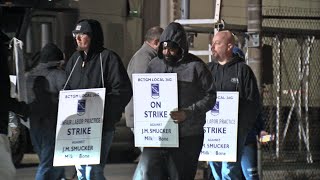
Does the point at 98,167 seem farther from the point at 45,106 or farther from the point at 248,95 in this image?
the point at 248,95

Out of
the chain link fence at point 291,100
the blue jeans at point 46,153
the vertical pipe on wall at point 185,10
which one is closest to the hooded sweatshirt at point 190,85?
the blue jeans at point 46,153

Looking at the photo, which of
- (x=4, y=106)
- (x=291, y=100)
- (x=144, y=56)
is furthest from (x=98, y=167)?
(x=291, y=100)

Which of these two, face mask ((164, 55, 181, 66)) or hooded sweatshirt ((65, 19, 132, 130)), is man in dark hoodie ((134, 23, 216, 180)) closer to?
face mask ((164, 55, 181, 66))

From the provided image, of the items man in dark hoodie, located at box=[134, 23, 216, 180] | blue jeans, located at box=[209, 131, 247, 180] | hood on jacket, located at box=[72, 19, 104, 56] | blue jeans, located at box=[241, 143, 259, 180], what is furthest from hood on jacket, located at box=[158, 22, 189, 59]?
blue jeans, located at box=[241, 143, 259, 180]

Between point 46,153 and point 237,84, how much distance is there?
237 centimetres

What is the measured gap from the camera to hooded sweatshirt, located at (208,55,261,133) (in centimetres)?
734

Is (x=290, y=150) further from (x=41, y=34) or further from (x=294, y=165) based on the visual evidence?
(x=41, y=34)

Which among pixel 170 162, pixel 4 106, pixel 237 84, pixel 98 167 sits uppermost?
pixel 4 106

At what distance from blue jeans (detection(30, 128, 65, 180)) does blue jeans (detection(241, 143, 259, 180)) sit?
215 centimetres

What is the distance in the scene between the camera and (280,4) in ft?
53.1

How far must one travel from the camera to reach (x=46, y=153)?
805cm

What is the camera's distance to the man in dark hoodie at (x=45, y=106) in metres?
7.81

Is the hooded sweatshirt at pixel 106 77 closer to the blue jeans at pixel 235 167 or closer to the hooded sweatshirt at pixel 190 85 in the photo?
the hooded sweatshirt at pixel 190 85

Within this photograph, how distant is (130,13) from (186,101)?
25.9 ft
